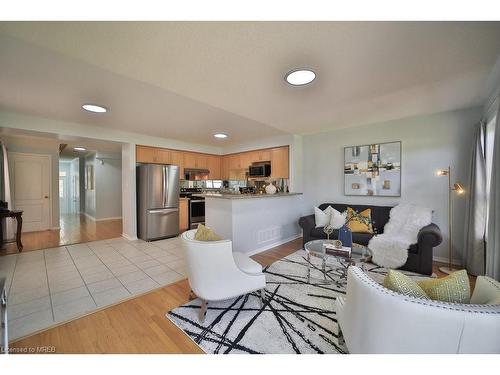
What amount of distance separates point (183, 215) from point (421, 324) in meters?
5.11

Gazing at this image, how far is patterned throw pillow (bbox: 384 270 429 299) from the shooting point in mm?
976

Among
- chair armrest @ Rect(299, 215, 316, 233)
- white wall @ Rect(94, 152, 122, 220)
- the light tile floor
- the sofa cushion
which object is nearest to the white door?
white wall @ Rect(94, 152, 122, 220)

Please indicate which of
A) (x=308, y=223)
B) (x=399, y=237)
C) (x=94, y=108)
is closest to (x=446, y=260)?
(x=399, y=237)

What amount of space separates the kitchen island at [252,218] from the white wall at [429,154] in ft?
4.16

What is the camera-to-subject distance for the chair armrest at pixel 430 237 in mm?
2627

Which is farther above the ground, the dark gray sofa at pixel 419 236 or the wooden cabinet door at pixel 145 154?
the wooden cabinet door at pixel 145 154

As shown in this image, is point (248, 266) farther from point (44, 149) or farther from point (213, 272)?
point (44, 149)

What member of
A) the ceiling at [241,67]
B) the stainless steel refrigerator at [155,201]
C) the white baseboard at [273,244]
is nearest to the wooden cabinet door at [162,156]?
the stainless steel refrigerator at [155,201]

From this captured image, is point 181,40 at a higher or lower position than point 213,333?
higher

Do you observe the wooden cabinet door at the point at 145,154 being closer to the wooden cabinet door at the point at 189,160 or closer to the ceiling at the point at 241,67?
the wooden cabinet door at the point at 189,160
